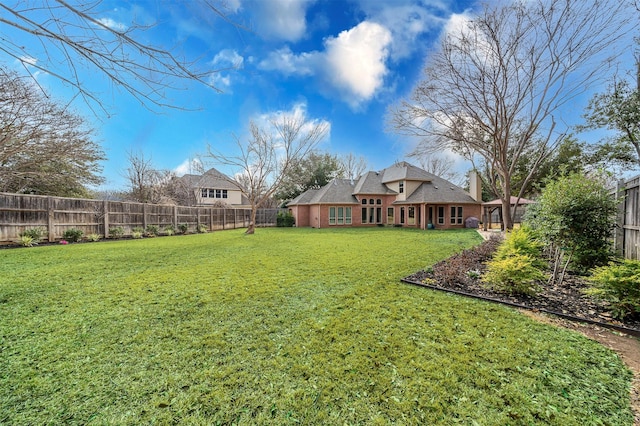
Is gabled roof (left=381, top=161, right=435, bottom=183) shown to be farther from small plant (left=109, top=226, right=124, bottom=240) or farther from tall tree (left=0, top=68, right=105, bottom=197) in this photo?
tall tree (left=0, top=68, right=105, bottom=197)

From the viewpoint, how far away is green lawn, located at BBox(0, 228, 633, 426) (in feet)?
6.18

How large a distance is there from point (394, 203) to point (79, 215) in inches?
789

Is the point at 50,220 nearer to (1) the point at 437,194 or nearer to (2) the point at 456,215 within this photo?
(1) the point at 437,194

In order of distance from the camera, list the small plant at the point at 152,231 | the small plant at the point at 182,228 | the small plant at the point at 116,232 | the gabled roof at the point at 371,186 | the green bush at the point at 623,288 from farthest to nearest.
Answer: the gabled roof at the point at 371,186, the small plant at the point at 182,228, the small plant at the point at 152,231, the small plant at the point at 116,232, the green bush at the point at 623,288

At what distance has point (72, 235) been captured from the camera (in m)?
10.2

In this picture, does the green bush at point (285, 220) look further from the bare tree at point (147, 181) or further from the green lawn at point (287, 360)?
the green lawn at point (287, 360)

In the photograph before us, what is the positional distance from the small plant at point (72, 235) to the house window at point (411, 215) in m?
20.5

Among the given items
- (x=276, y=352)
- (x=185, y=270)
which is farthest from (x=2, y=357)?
(x=185, y=270)

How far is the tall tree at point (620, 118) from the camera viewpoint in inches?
521

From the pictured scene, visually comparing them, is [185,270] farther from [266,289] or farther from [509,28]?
[509,28]

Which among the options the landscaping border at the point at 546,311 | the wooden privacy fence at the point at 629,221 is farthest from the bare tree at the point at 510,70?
the landscaping border at the point at 546,311

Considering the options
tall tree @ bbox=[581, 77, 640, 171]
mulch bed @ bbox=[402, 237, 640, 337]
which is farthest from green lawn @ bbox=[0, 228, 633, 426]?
tall tree @ bbox=[581, 77, 640, 171]

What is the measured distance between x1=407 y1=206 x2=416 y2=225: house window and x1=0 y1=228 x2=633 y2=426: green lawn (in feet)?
57.7

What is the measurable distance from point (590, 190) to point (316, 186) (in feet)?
83.4
